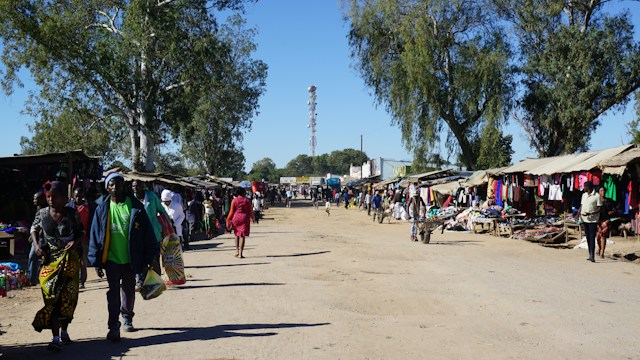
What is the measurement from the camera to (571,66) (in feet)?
103

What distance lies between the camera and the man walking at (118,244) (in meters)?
6.20

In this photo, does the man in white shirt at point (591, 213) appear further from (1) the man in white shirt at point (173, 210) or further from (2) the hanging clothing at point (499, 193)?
(2) the hanging clothing at point (499, 193)

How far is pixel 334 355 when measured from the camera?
5551 mm

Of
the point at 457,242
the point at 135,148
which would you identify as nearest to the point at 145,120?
the point at 135,148

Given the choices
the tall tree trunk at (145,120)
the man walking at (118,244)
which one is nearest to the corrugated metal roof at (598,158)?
the man walking at (118,244)

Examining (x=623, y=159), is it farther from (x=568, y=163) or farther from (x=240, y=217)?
(x=240, y=217)

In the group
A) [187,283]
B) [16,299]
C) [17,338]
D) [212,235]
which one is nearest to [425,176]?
[212,235]

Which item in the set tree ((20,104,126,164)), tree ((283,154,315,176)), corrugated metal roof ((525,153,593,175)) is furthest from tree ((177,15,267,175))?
tree ((283,154,315,176))

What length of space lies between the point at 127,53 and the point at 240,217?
17.4 meters

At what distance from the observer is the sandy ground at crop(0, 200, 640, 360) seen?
5.80m

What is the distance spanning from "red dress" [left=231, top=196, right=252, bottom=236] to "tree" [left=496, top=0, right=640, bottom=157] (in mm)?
22649

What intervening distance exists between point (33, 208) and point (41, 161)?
2425 millimetres

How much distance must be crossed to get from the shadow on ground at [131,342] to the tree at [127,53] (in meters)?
22.9

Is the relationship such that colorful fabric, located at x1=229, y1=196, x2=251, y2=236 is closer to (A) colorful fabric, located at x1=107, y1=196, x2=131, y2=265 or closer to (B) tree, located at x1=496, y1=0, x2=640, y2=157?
(A) colorful fabric, located at x1=107, y1=196, x2=131, y2=265
